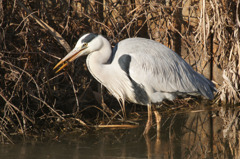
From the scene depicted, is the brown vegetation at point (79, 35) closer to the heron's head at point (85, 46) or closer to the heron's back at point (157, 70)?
the heron's head at point (85, 46)

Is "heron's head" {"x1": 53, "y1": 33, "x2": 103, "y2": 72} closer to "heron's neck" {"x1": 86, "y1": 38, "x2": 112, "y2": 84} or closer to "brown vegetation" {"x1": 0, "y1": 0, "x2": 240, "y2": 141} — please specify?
"heron's neck" {"x1": 86, "y1": 38, "x2": 112, "y2": 84}

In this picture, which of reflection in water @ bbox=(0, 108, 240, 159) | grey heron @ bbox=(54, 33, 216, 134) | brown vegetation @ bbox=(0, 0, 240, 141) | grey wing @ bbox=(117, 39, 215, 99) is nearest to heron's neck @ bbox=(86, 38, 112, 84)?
grey heron @ bbox=(54, 33, 216, 134)

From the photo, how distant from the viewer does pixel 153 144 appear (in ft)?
12.3

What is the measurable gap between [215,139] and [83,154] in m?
1.33

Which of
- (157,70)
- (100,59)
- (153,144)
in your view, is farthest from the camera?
(157,70)

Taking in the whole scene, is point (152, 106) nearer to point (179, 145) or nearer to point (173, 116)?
point (173, 116)

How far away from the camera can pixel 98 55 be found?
4.09 meters

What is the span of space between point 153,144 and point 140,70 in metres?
0.84

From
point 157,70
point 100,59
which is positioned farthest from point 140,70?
point 100,59

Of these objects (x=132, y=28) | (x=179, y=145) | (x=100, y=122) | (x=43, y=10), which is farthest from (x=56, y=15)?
(x=179, y=145)

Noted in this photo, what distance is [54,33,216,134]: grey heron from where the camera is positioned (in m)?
4.09

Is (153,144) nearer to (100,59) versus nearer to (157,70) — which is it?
(157,70)

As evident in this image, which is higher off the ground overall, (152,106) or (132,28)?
(132,28)

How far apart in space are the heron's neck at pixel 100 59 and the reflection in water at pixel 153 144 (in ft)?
2.17
